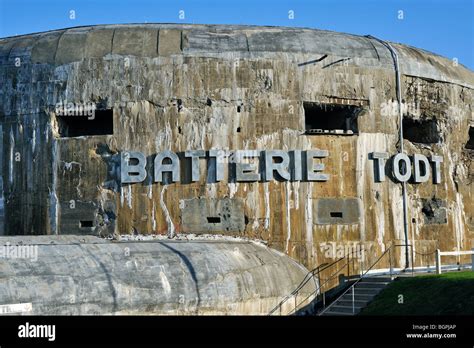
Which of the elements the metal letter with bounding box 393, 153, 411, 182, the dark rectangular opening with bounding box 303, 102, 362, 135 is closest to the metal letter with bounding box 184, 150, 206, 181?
the dark rectangular opening with bounding box 303, 102, 362, 135

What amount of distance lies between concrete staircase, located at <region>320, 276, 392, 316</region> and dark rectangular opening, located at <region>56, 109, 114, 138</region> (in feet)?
23.2

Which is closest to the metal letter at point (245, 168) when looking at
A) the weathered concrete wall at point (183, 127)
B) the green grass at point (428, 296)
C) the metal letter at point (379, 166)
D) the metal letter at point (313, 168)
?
the weathered concrete wall at point (183, 127)

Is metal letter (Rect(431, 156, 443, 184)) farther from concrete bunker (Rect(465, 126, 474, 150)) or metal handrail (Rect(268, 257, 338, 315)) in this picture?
metal handrail (Rect(268, 257, 338, 315))

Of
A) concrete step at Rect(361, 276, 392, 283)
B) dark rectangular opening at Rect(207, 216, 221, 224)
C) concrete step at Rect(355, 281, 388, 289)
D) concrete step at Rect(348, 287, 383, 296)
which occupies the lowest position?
concrete step at Rect(348, 287, 383, 296)

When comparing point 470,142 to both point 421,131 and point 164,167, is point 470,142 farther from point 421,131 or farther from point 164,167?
point 164,167

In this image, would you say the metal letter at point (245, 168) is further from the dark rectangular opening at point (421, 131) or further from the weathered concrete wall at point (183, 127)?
the dark rectangular opening at point (421, 131)

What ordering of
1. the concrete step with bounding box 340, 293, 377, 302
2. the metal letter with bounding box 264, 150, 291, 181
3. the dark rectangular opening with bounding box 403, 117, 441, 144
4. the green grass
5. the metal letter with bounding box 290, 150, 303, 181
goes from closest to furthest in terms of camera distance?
the green grass, the concrete step with bounding box 340, 293, 377, 302, the metal letter with bounding box 264, 150, 291, 181, the metal letter with bounding box 290, 150, 303, 181, the dark rectangular opening with bounding box 403, 117, 441, 144

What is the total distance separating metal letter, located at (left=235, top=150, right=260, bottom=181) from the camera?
64.3 feet

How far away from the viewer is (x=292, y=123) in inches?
790

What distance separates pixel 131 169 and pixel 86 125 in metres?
2.56

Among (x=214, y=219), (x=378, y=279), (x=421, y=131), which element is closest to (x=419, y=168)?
(x=421, y=131)

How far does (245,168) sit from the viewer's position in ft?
64.4

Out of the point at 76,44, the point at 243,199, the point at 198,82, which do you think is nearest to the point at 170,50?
the point at 198,82

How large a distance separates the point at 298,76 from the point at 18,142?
23.8 ft
